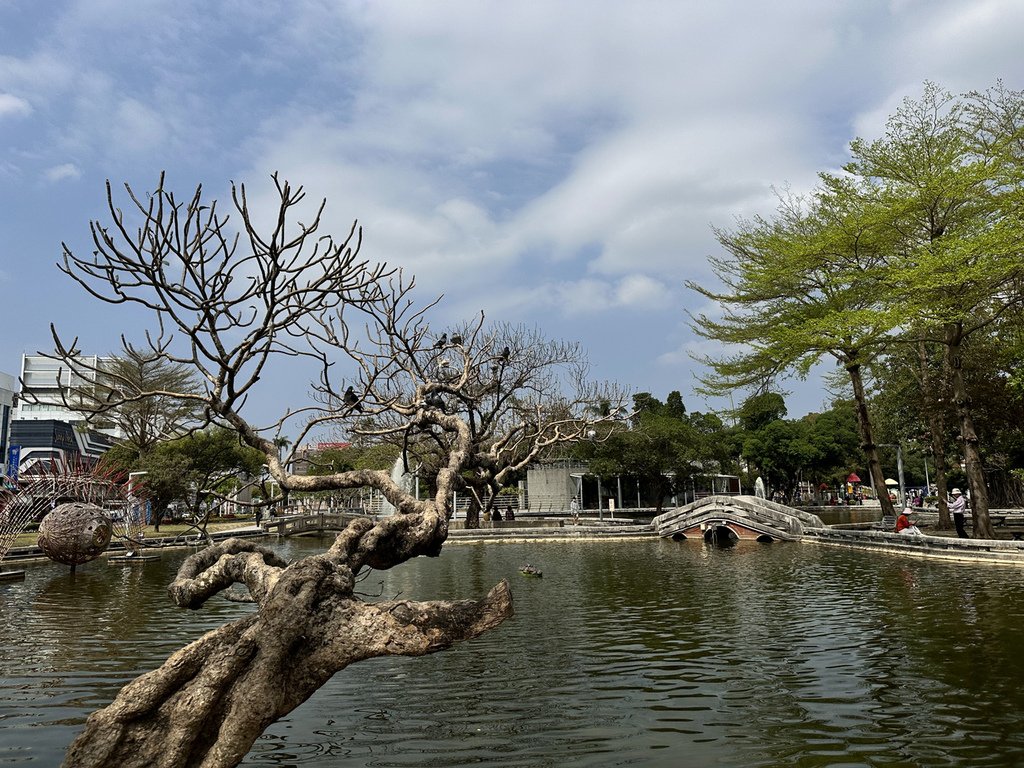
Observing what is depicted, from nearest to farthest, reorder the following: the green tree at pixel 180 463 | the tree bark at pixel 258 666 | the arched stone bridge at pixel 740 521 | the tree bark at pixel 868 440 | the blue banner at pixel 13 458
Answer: the tree bark at pixel 258 666 → the tree bark at pixel 868 440 → the arched stone bridge at pixel 740 521 → the green tree at pixel 180 463 → the blue banner at pixel 13 458

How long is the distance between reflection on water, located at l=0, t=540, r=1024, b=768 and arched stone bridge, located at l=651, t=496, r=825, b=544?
40.7ft

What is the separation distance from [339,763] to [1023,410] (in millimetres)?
29130

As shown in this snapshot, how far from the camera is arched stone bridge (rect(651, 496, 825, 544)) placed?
95.7ft

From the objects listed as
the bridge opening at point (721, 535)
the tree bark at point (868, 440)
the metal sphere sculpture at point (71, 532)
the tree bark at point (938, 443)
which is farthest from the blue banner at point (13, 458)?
the tree bark at point (938, 443)

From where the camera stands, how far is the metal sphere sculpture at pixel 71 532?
21.0 metres

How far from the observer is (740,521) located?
29703mm

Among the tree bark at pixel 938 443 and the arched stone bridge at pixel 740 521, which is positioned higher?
the tree bark at pixel 938 443

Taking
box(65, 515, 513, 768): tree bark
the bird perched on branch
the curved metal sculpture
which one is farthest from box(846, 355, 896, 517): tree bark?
the curved metal sculpture

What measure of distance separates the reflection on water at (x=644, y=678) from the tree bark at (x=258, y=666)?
2348 mm

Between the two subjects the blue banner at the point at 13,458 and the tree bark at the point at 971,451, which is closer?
the tree bark at the point at 971,451

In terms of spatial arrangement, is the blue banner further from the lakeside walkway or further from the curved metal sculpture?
the curved metal sculpture

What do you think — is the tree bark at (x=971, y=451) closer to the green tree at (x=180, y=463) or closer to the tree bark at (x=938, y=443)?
the tree bark at (x=938, y=443)

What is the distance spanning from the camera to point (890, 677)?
27.4ft

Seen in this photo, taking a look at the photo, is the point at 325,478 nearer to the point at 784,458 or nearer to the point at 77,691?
the point at 77,691
